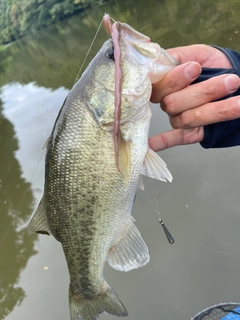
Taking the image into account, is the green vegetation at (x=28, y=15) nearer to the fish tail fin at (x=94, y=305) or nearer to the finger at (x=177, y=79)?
the finger at (x=177, y=79)

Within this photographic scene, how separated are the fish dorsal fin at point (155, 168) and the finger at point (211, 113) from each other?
0.24 m

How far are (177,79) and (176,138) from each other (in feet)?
1.55

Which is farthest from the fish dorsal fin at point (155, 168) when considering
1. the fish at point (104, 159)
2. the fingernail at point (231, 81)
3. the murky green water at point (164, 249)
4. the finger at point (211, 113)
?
the murky green water at point (164, 249)

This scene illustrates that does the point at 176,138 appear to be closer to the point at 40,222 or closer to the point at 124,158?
the point at 124,158

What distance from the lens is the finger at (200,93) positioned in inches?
57.5

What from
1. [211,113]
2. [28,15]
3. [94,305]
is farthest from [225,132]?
[28,15]

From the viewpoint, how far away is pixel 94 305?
1854 mm

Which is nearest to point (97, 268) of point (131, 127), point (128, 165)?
point (128, 165)

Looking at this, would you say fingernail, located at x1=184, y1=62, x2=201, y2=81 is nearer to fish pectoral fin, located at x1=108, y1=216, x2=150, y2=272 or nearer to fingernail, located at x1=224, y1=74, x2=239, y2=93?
fingernail, located at x1=224, y1=74, x2=239, y2=93

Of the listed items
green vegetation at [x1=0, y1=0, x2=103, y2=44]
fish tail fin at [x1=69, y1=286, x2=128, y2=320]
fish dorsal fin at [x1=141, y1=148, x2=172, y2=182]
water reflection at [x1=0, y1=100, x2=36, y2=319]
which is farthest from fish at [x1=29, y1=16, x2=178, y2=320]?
green vegetation at [x1=0, y1=0, x2=103, y2=44]

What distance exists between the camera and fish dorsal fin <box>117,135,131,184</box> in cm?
150

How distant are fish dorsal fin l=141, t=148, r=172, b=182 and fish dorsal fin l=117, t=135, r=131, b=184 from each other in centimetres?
9

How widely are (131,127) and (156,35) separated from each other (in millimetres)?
10829

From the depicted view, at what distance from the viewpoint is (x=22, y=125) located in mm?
8656
